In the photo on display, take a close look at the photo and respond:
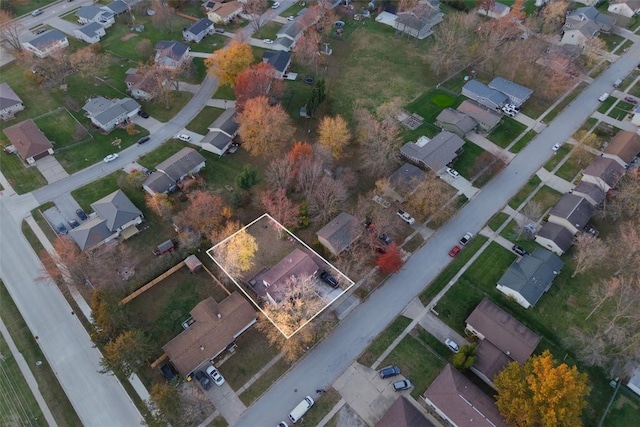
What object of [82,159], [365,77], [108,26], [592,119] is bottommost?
[82,159]

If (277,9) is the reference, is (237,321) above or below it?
below

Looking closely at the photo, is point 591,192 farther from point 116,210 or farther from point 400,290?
point 116,210

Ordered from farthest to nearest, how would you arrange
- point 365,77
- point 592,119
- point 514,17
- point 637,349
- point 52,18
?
point 52,18
point 514,17
point 365,77
point 592,119
point 637,349

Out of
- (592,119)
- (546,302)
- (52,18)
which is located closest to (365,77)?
(592,119)

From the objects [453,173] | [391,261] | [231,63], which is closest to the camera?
[391,261]

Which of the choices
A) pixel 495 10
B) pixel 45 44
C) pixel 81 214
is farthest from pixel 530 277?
pixel 45 44

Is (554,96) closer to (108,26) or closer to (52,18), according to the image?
(108,26)
